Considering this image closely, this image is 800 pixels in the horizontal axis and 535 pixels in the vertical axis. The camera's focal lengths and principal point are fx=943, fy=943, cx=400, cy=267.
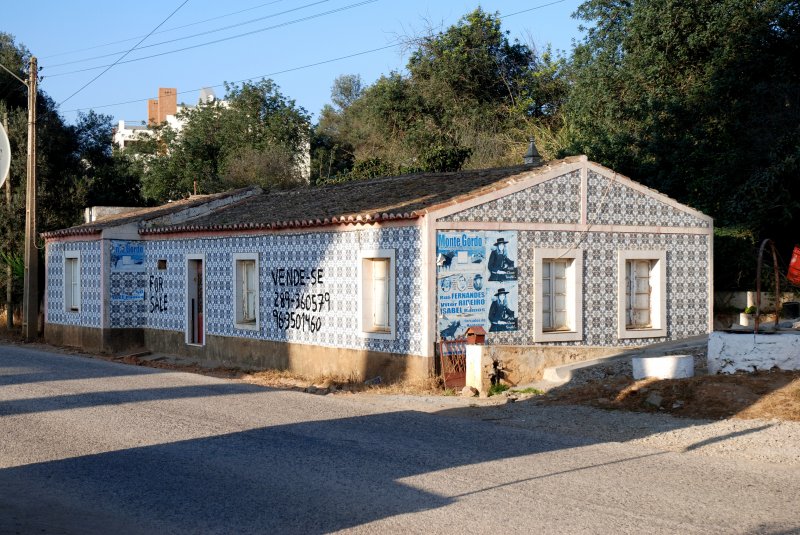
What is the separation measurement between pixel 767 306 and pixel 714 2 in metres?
10.5

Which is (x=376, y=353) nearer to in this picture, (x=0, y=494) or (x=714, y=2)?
(x=0, y=494)

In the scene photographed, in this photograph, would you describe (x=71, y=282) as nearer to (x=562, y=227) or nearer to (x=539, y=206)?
(x=539, y=206)

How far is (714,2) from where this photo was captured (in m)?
29.3

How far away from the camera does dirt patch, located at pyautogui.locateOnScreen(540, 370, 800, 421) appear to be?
11.8 meters

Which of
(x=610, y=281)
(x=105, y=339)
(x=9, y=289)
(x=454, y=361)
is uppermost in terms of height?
(x=610, y=281)

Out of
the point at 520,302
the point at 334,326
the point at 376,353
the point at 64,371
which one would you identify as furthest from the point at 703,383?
the point at 64,371

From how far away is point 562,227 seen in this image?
17.5m

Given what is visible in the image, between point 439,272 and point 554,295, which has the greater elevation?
point 439,272

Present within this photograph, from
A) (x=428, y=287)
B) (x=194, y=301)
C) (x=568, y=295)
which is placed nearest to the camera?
(x=428, y=287)

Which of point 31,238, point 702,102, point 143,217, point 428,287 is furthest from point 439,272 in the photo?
point 702,102

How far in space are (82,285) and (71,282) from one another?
1223mm

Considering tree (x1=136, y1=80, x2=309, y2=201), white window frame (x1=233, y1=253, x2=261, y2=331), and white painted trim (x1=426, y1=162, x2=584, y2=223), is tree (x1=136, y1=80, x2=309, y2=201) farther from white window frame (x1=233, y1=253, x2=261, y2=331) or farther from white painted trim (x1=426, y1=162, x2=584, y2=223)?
white painted trim (x1=426, y1=162, x2=584, y2=223)

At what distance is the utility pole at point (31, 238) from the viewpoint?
2598 centimetres

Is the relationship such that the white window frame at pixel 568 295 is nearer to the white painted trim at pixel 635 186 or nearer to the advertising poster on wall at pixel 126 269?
the white painted trim at pixel 635 186
